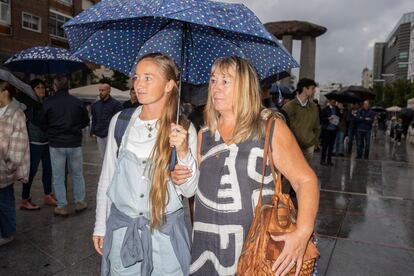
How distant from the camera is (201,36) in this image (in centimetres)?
266

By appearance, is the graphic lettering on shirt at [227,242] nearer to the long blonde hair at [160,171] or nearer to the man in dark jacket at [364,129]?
the long blonde hair at [160,171]

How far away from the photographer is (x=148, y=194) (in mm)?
2025

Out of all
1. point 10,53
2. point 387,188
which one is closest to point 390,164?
point 387,188

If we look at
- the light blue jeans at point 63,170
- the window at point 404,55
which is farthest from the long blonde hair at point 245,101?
the window at point 404,55

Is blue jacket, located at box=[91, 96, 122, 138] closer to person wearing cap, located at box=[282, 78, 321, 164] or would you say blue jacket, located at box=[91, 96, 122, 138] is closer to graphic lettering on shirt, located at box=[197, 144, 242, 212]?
person wearing cap, located at box=[282, 78, 321, 164]

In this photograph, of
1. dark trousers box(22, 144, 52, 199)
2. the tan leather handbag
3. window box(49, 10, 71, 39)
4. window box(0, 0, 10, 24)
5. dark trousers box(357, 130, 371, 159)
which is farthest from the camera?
window box(49, 10, 71, 39)

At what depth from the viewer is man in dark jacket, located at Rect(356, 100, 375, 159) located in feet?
41.8

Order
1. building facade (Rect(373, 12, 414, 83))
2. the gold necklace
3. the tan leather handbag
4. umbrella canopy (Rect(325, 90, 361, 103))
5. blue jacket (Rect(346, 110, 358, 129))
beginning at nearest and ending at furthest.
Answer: the tan leather handbag
the gold necklace
blue jacket (Rect(346, 110, 358, 129))
umbrella canopy (Rect(325, 90, 361, 103))
building facade (Rect(373, 12, 414, 83))

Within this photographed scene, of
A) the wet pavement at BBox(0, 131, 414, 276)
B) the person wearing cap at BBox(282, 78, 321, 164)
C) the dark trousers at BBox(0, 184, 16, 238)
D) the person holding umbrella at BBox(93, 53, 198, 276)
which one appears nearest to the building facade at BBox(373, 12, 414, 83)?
the wet pavement at BBox(0, 131, 414, 276)

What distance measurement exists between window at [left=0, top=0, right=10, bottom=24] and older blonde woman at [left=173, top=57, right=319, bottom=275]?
26038 millimetres

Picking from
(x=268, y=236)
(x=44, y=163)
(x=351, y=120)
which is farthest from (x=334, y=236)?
(x=351, y=120)

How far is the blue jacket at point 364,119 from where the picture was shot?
12820 mm

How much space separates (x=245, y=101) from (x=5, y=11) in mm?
26539

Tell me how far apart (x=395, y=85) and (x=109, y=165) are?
59.8 m
